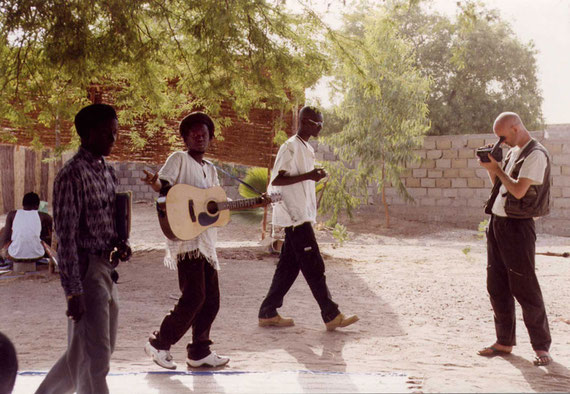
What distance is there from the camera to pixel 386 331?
5656mm

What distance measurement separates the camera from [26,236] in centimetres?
845

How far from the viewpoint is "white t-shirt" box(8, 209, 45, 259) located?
8.36 m

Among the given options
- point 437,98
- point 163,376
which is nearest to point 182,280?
point 163,376

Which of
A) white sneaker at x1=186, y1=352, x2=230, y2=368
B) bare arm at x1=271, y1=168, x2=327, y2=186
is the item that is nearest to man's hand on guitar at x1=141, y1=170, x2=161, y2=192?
white sneaker at x1=186, y1=352, x2=230, y2=368

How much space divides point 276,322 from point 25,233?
4402mm

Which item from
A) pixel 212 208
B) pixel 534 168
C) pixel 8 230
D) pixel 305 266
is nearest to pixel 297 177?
pixel 305 266

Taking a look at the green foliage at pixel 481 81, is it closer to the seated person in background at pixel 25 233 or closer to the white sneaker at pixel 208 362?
the seated person in background at pixel 25 233

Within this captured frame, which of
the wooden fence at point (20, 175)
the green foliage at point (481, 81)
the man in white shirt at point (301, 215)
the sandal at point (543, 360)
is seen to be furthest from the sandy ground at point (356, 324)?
the green foliage at point (481, 81)

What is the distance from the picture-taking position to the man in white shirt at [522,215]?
4.38 m

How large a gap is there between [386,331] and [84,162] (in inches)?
136

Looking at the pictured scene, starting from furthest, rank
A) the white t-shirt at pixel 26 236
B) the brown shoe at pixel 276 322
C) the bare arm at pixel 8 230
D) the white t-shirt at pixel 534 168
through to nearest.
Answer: the bare arm at pixel 8 230 → the white t-shirt at pixel 26 236 → the brown shoe at pixel 276 322 → the white t-shirt at pixel 534 168

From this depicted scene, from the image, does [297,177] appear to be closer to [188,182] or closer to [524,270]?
[188,182]

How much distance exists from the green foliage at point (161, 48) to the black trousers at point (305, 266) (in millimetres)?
1132

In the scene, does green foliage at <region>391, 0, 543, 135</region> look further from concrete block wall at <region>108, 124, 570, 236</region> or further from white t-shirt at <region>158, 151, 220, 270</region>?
white t-shirt at <region>158, 151, 220, 270</region>
